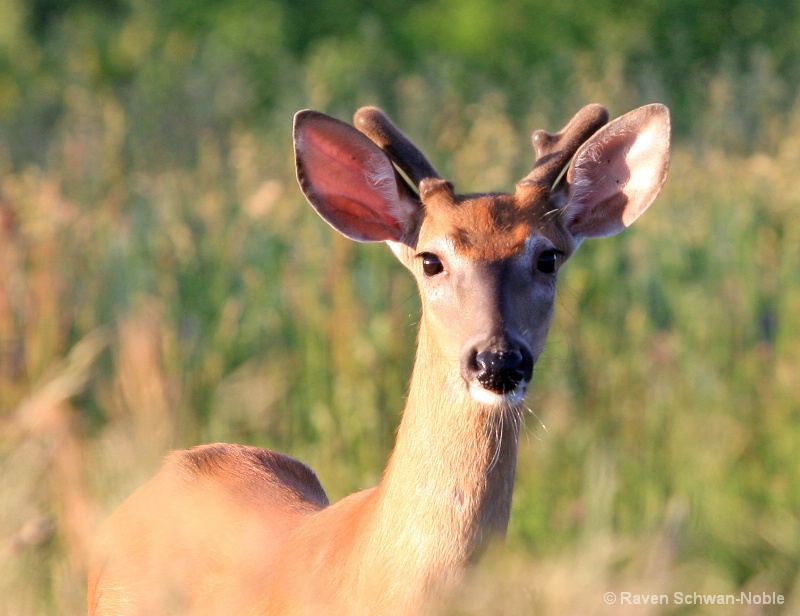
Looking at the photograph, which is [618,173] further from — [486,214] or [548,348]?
[548,348]

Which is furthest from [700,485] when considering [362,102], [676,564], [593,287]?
[362,102]

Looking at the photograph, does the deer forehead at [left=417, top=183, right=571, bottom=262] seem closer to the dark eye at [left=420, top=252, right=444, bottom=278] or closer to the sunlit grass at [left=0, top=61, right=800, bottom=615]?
the dark eye at [left=420, top=252, right=444, bottom=278]

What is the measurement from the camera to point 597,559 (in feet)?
11.0

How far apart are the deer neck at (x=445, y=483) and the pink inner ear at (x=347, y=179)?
617 millimetres

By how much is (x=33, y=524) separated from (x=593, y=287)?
3.89 meters

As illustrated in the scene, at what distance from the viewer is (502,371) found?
11.1ft

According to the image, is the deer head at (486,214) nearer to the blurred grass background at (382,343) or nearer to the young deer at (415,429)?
the young deer at (415,429)

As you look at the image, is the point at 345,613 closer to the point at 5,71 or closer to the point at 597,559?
the point at 597,559

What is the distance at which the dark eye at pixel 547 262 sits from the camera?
380cm

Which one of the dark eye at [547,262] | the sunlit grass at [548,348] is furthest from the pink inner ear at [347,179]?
the sunlit grass at [548,348]

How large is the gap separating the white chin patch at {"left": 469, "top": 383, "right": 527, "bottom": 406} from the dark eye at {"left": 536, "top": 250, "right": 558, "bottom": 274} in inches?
19.2

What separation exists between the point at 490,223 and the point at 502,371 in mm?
559

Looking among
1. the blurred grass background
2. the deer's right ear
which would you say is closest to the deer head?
the deer's right ear

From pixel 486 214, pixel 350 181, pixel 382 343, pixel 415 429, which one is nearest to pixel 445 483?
pixel 415 429
